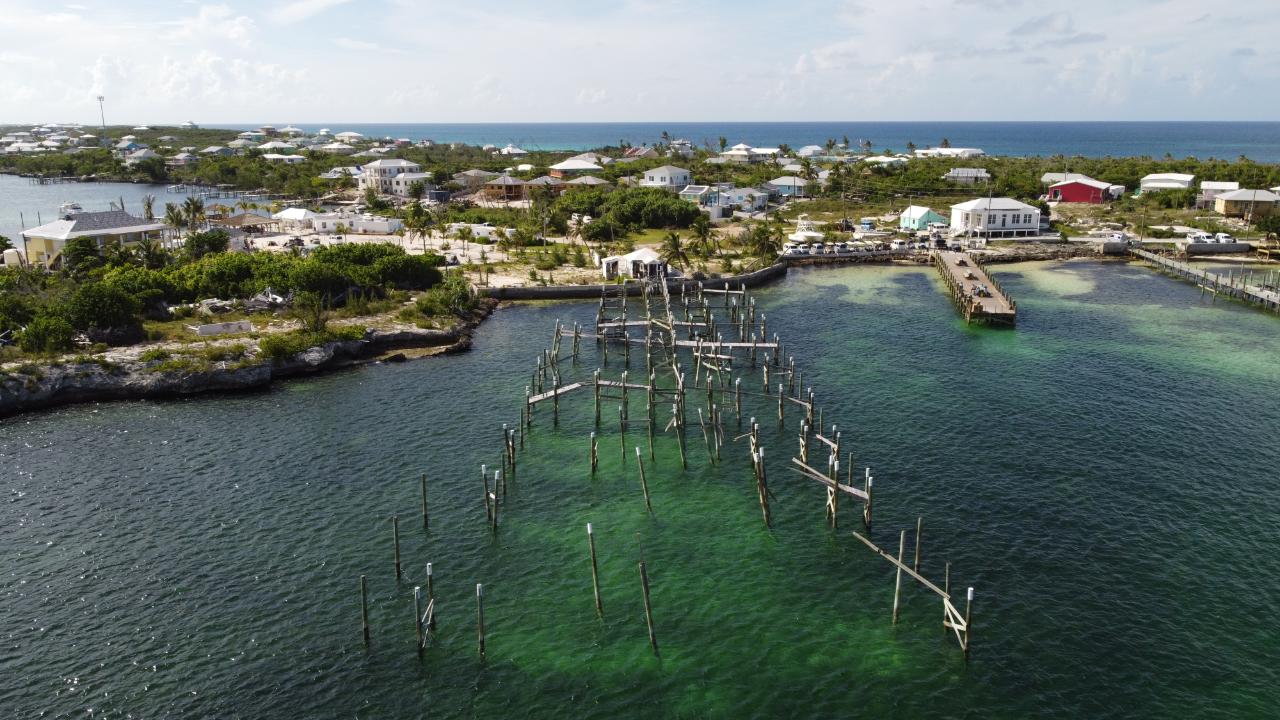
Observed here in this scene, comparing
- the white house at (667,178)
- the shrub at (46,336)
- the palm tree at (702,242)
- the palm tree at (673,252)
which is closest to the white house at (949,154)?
the white house at (667,178)

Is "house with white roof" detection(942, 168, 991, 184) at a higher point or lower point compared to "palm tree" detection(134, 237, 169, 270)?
higher

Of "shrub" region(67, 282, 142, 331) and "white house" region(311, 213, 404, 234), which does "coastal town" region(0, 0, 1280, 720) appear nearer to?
"shrub" region(67, 282, 142, 331)

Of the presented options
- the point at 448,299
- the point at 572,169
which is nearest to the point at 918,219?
the point at 448,299

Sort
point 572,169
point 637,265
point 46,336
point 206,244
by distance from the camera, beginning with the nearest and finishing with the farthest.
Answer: point 46,336 → point 637,265 → point 206,244 → point 572,169

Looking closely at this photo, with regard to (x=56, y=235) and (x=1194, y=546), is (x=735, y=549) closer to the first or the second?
(x=1194, y=546)

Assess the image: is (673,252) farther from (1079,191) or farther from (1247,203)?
(1247,203)

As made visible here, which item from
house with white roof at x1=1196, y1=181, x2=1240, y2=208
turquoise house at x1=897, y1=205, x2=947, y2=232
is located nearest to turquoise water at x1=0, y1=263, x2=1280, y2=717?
turquoise house at x1=897, y1=205, x2=947, y2=232
